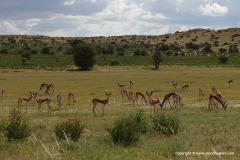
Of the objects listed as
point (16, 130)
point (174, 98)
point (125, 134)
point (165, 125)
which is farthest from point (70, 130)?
point (174, 98)

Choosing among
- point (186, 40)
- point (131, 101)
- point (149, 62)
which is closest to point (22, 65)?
point (149, 62)

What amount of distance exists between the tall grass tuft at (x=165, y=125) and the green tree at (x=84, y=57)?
221ft

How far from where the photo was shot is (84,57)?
283 feet

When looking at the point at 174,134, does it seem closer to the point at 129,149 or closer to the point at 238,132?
the point at 238,132

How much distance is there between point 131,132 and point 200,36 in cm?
17026

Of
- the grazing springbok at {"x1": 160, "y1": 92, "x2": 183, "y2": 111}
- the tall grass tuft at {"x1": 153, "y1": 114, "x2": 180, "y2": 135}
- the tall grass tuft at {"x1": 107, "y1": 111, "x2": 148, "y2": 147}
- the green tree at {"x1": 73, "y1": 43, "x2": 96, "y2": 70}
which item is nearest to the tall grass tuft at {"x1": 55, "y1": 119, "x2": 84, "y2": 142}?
the tall grass tuft at {"x1": 107, "y1": 111, "x2": 148, "y2": 147}

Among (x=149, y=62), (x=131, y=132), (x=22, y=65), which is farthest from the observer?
(x=149, y=62)

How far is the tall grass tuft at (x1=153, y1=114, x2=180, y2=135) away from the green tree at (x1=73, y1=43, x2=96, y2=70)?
221ft

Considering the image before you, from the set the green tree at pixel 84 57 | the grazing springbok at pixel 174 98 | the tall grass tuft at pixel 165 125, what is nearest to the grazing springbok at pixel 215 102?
the grazing springbok at pixel 174 98

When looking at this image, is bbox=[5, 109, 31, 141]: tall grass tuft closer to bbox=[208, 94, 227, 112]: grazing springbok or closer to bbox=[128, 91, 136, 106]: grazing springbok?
bbox=[208, 94, 227, 112]: grazing springbok

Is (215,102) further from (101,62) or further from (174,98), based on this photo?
(101,62)

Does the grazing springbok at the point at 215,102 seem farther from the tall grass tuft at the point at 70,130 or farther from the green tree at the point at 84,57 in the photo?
the green tree at the point at 84,57

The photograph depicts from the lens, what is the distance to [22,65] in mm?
95438

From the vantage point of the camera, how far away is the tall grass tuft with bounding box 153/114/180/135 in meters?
18.2
